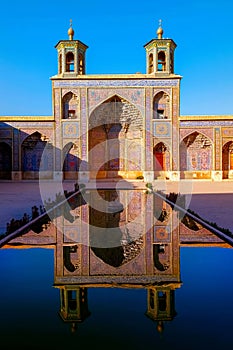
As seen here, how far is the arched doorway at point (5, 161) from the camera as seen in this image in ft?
67.8

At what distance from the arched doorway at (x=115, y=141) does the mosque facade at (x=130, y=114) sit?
0.15m

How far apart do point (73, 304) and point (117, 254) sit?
162 centimetres

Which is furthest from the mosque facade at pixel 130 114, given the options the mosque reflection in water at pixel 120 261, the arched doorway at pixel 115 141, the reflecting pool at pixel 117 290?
the reflecting pool at pixel 117 290

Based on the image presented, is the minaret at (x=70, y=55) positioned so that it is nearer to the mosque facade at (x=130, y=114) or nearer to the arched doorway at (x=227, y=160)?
the mosque facade at (x=130, y=114)

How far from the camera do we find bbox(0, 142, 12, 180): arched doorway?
2067cm

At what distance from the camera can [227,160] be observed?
2098 cm

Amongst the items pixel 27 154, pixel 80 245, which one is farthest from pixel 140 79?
pixel 80 245

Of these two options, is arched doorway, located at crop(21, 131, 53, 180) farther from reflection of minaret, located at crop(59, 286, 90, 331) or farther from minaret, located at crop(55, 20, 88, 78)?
reflection of minaret, located at crop(59, 286, 90, 331)

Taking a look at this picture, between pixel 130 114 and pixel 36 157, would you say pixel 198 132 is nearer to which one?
pixel 130 114

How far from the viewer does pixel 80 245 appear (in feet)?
16.6

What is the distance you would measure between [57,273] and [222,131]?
1827 centimetres

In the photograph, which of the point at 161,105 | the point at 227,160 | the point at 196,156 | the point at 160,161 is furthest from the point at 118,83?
the point at 227,160

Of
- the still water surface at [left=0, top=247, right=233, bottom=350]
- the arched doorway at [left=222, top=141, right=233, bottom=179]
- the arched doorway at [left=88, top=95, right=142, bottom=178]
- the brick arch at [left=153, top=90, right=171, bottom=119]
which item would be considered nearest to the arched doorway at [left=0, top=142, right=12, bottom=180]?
the arched doorway at [left=88, top=95, right=142, bottom=178]

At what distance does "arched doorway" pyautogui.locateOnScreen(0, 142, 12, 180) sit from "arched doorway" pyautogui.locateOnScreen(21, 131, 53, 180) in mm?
921
